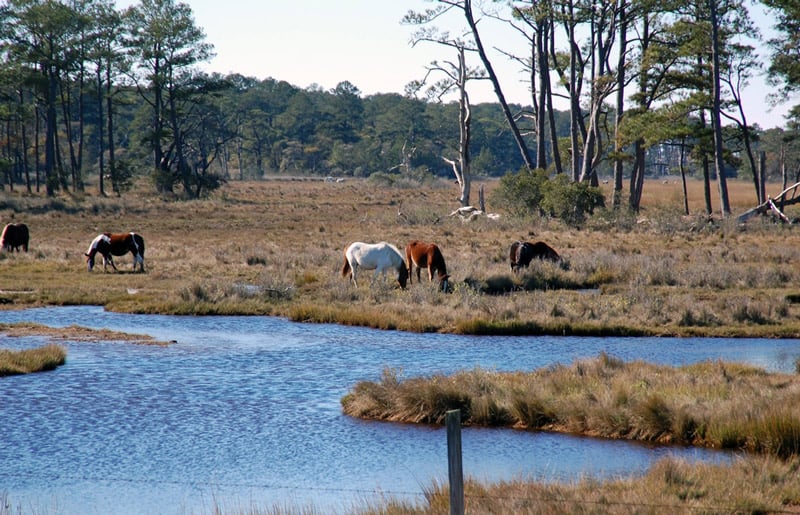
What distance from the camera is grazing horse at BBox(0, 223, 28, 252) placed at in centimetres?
3506

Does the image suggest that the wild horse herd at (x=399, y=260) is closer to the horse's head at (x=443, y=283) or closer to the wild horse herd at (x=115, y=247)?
the horse's head at (x=443, y=283)

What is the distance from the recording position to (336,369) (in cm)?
1644

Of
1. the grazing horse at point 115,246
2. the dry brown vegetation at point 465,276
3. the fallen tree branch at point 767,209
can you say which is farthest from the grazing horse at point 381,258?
the fallen tree branch at point 767,209

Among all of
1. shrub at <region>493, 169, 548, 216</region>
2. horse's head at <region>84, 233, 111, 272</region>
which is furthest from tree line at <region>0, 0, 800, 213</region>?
horse's head at <region>84, 233, 111, 272</region>

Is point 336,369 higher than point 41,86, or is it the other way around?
point 41,86

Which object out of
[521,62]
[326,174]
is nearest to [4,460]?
[521,62]

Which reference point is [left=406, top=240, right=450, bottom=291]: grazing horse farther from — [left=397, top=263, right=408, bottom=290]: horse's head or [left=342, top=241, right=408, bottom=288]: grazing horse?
[left=397, top=263, right=408, bottom=290]: horse's head

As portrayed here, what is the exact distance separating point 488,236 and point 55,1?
149 feet

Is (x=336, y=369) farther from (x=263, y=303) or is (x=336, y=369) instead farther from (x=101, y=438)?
(x=263, y=303)

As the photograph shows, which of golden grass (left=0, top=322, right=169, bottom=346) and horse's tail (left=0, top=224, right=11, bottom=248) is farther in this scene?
horse's tail (left=0, top=224, right=11, bottom=248)

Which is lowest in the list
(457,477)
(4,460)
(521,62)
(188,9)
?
(4,460)

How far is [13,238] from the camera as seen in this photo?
3538 cm

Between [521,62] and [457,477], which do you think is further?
[521,62]

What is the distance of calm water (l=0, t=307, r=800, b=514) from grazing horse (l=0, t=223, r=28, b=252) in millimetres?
17557
